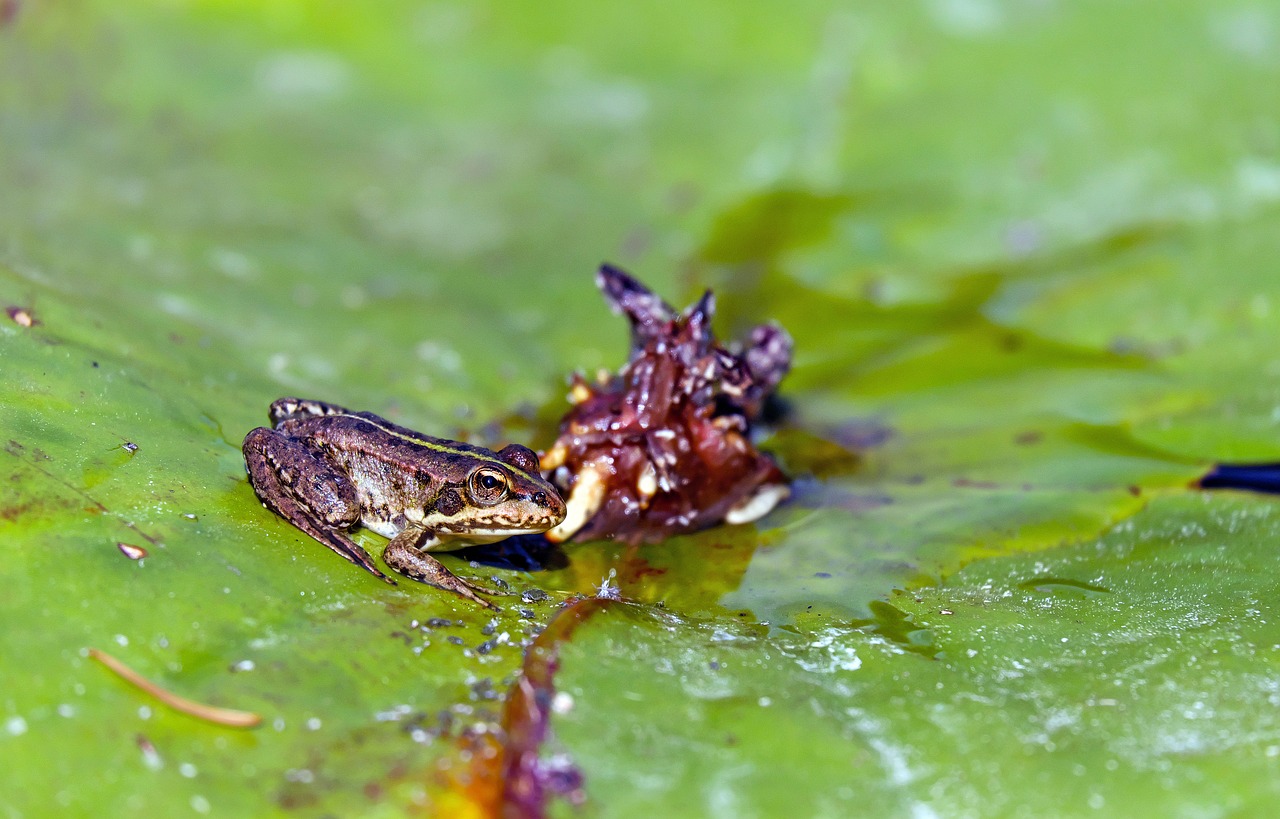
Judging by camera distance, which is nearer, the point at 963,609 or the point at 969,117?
the point at 963,609

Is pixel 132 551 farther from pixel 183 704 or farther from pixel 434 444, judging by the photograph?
pixel 434 444

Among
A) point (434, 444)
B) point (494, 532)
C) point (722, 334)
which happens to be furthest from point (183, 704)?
point (722, 334)

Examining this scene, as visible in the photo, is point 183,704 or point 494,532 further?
point 494,532

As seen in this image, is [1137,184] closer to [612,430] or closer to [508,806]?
[612,430]

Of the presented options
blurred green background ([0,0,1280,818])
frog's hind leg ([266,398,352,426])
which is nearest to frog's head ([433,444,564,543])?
blurred green background ([0,0,1280,818])

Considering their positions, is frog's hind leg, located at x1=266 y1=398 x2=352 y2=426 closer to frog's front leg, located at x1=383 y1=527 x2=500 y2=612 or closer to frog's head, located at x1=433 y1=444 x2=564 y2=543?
frog's head, located at x1=433 y1=444 x2=564 y2=543

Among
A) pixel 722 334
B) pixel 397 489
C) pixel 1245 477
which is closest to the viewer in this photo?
pixel 397 489

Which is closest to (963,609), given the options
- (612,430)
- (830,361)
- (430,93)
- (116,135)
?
(612,430)
